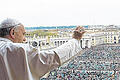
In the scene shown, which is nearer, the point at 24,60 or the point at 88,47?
the point at 24,60

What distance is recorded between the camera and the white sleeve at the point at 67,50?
17.7 inches

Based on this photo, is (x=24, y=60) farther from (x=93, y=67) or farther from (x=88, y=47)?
(x=93, y=67)

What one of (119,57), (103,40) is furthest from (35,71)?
(119,57)

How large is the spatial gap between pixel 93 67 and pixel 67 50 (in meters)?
2.72

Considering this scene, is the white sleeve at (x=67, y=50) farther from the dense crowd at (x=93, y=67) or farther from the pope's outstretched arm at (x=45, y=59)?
the dense crowd at (x=93, y=67)

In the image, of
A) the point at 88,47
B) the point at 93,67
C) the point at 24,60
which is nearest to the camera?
the point at 24,60

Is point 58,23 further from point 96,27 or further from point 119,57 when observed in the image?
point 119,57

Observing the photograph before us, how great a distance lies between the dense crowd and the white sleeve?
1.81 meters

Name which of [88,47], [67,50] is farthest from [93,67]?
[67,50]

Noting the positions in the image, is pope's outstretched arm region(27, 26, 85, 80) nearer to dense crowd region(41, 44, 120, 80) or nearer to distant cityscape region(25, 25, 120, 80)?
distant cityscape region(25, 25, 120, 80)

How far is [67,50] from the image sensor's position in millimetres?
460

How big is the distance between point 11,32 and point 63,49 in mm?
120

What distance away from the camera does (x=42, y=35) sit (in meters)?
2.22

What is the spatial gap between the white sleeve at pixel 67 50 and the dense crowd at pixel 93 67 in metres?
1.81
